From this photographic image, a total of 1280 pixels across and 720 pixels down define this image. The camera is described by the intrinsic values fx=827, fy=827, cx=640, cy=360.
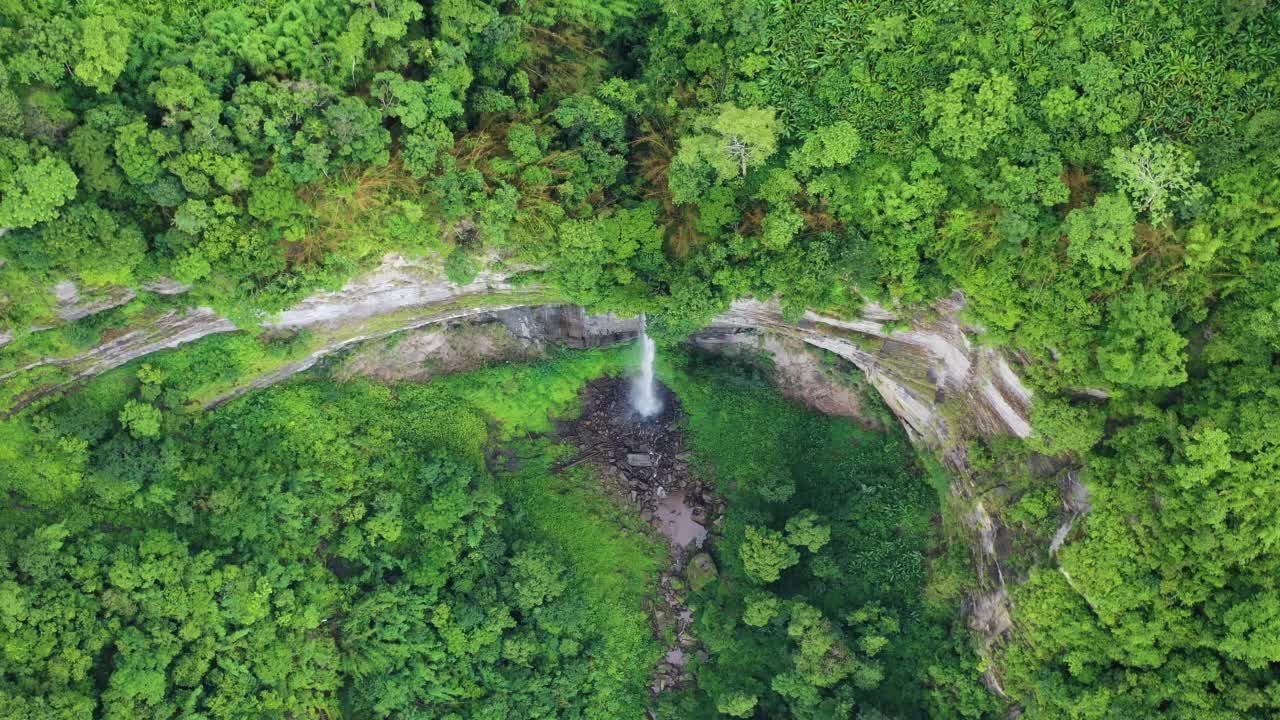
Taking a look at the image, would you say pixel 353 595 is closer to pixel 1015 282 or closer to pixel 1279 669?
pixel 1015 282

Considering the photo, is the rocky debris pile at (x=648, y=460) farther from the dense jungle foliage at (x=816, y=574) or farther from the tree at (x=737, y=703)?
the tree at (x=737, y=703)

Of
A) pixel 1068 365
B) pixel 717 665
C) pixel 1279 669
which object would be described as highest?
pixel 1068 365

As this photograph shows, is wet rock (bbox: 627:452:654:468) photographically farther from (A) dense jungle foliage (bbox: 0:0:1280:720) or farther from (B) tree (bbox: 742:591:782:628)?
(A) dense jungle foliage (bbox: 0:0:1280:720)

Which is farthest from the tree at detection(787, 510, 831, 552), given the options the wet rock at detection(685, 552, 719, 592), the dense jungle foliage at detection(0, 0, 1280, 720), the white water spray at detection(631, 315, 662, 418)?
the white water spray at detection(631, 315, 662, 418)

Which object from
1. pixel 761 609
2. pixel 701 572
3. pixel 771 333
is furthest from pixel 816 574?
pixel 771 333

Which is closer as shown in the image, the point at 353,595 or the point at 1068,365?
the point at 1068,365

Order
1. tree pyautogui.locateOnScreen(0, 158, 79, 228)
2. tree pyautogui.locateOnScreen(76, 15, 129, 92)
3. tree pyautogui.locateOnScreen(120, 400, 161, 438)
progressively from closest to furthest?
tree pyautogui.locateOnScreen(0, 158, 79, 228) < tree pyautogui.locateOnScreen(76, 15, 129, 92) < tree pyautogui.locateOnScreen(120, 400, 161, 438)

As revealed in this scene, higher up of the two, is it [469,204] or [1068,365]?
[469,204]

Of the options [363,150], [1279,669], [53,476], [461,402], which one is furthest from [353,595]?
[1279,669]
